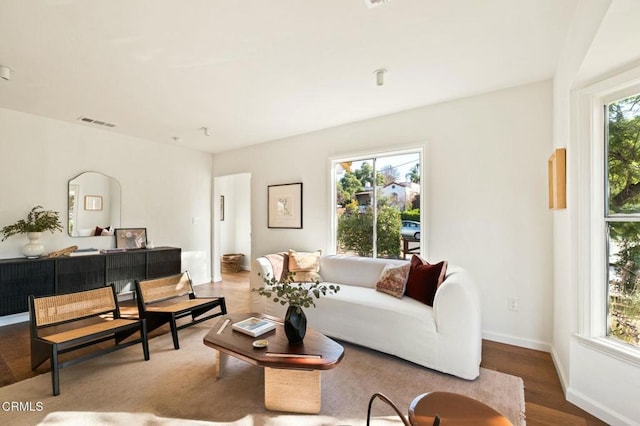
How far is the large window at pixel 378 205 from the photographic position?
369 centimetres

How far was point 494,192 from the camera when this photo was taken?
3.07 m

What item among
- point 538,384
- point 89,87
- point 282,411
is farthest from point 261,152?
point 538,384

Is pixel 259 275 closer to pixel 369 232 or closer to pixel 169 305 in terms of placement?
pixel 169 305

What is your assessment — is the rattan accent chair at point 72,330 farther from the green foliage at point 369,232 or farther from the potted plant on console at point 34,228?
the green foliage at point 369,232

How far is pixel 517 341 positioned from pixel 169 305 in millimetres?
3625

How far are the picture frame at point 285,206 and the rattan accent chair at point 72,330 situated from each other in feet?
8.13

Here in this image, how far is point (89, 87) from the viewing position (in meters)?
2.97

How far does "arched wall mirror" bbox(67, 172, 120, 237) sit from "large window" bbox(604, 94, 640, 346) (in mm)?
5667

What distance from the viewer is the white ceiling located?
1886 mm

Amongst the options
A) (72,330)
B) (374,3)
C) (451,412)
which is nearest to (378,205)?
(374,3)

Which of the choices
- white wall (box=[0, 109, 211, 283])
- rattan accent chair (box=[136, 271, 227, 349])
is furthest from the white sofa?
white wall (box=[0, 109, 211, 283])

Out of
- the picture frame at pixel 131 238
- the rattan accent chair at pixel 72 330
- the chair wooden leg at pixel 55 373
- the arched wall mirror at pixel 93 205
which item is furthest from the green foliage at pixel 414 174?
the arched wall mirror at pixel 93 205

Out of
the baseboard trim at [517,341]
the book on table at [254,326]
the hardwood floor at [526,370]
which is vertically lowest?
the hardwood floor at [526,370]

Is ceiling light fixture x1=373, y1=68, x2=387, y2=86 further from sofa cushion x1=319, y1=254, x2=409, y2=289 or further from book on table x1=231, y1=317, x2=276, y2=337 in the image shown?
book on table x1=231, y1=317, x2=276, y2=337
